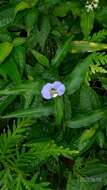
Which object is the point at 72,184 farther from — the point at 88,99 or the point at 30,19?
the point at 30,19

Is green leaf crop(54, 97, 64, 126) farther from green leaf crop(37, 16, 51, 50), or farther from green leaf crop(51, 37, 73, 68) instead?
green leaf crop(37, 16, 51, 50)

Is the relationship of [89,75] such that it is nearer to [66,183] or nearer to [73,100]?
[73,100]

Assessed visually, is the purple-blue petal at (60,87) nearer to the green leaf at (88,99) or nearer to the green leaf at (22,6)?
the green leaf at (88,99)

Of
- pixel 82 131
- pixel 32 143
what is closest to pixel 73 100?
pixel 82 131

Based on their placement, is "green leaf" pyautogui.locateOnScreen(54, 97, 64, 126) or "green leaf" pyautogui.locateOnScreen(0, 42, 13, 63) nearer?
"green leaf" pyautogui.locateOnScreen(54, 97, 64, 126)

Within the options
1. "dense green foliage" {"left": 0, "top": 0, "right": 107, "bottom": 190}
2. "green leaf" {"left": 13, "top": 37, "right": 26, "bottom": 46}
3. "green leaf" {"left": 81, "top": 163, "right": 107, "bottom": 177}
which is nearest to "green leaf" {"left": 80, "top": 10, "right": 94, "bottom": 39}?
"dense green foliage" {"left": 0, "top": 0, "right": 107, "bottom": 190}

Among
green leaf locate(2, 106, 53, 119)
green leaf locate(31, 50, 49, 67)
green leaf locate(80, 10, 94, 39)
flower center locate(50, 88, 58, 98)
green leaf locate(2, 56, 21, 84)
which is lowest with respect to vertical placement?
green leaf locate(2, 106, 53, 119)
